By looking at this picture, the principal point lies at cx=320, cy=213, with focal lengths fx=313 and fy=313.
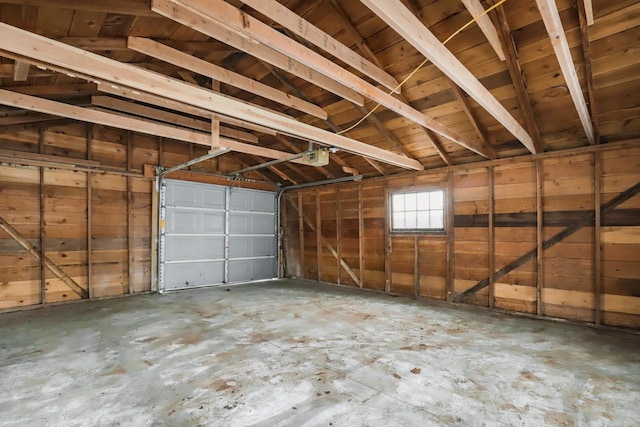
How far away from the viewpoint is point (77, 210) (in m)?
5.16

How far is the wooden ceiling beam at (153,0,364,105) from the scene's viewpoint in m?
2.01

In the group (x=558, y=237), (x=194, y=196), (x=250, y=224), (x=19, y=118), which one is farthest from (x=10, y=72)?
(x=558, y=237)

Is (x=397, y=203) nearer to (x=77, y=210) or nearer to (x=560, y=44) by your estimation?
(x=560, y=44)

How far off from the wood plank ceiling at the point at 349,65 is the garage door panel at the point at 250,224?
272cm

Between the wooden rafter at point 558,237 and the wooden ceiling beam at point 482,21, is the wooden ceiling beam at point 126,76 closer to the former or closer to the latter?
the wooden ceiling beam at point 482,21

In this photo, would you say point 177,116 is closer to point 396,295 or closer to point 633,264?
point 396,295

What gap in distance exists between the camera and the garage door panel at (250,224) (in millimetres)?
6980

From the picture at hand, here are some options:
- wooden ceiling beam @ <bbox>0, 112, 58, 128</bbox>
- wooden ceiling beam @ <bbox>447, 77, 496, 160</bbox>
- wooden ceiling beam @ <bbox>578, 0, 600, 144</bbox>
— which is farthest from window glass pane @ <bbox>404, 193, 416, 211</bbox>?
wooden ceiling beam @ <bbox>0, 112, 58, 128</bbox>

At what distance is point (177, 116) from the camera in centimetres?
445

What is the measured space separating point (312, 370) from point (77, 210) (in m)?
4.89

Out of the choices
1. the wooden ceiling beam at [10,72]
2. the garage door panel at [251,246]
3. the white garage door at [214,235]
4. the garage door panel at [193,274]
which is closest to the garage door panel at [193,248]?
the white garage door at [214,235]

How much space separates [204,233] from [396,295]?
4017mm

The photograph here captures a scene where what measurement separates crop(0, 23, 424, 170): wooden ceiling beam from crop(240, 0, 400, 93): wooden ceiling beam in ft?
2.77

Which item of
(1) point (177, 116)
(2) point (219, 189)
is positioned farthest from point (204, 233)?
(1) point (177, 116)
